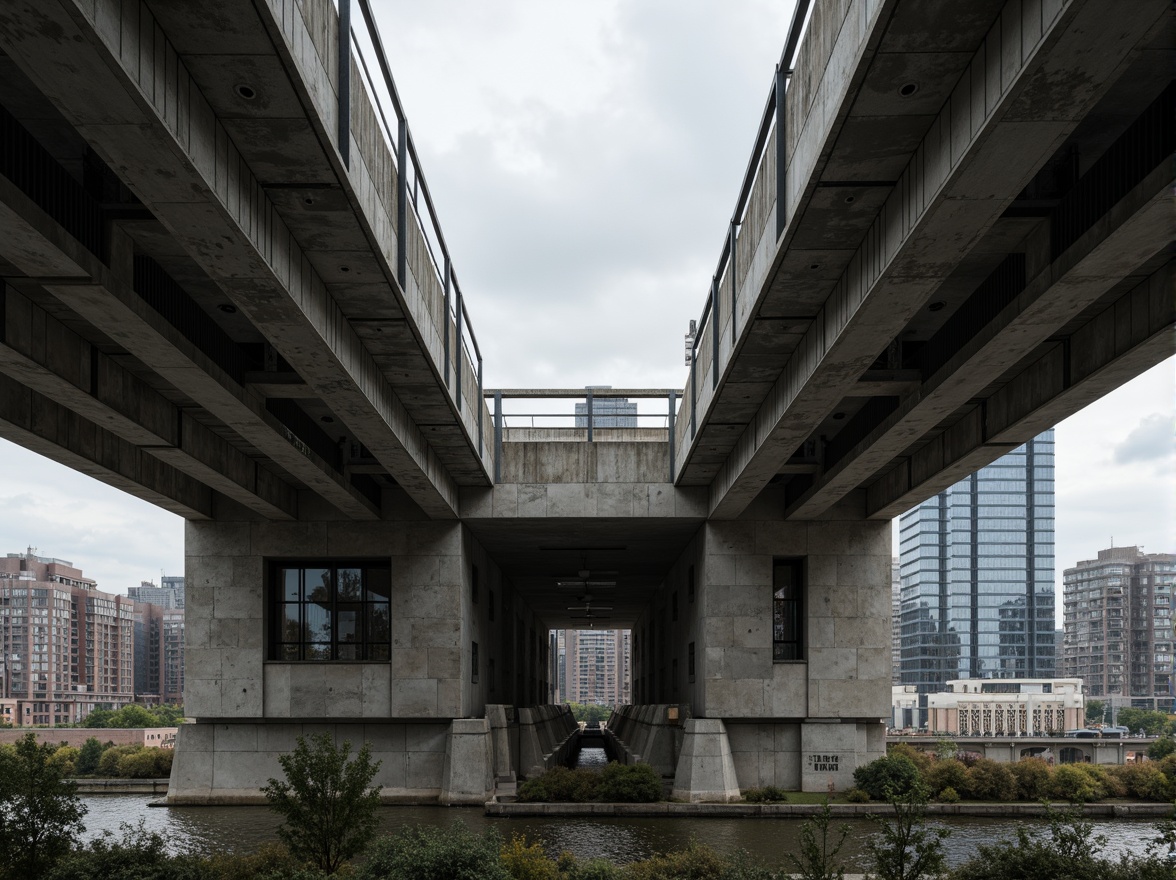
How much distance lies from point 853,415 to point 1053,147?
45.5ft

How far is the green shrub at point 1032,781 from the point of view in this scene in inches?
1190

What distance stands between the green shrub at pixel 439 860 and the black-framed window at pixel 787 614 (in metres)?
16.6

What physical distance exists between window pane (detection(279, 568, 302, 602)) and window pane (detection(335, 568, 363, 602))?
1069mm

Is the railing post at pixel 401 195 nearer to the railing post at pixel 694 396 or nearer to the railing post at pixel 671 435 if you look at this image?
the railing post at pixel 694 396

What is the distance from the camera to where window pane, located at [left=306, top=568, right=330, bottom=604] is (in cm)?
3075

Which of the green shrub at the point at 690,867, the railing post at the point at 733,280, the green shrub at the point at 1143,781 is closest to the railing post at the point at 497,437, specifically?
the railing post at the point at 733,280

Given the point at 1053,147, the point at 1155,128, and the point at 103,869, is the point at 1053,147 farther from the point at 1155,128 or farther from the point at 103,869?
the point at 103,869

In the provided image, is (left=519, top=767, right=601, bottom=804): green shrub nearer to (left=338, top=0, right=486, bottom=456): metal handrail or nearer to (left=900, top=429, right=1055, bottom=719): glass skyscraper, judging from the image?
(left=338, top=0, right=486, bottom=456): metal handrail

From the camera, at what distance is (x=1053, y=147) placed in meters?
9.59

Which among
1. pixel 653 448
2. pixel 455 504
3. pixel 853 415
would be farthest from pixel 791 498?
pixel 455 504

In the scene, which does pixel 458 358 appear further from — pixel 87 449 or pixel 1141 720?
pixel 1141 720

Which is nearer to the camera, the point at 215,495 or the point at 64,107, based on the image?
the point at 64,107

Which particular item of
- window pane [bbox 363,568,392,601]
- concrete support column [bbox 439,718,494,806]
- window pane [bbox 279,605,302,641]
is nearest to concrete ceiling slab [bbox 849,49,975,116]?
concrete support column [bbox 439,718,494,806]

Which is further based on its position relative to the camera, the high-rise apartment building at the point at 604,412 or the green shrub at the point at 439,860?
the high-rise apartment building at the point at 604,412
